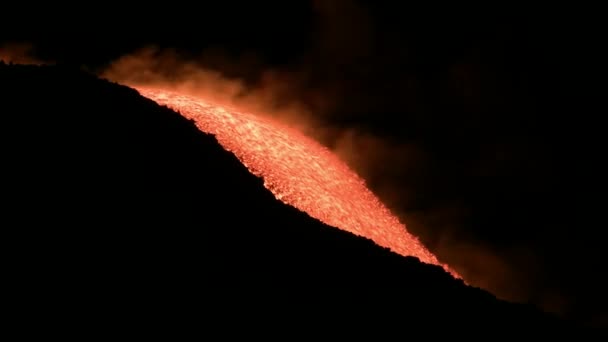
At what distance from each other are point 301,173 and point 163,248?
4.61m

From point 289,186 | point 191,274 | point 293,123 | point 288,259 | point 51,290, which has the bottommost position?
point 51,290

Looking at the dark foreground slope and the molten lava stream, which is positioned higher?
the molten lava stream

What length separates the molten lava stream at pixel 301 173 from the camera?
6699 millimetres

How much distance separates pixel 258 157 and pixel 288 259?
3878mm

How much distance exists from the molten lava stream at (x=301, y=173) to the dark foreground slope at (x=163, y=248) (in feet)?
8.13

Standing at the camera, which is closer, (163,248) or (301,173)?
(163,248)

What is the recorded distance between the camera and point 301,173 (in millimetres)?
7367

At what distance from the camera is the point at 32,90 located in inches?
153

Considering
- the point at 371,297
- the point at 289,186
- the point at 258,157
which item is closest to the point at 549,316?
the point at 371,297

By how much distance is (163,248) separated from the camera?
2.86m

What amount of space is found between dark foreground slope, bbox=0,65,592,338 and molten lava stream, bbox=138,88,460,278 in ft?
8.13

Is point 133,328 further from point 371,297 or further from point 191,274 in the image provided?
point 371,297

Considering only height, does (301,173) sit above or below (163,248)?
above

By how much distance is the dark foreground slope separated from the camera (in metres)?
2.45
